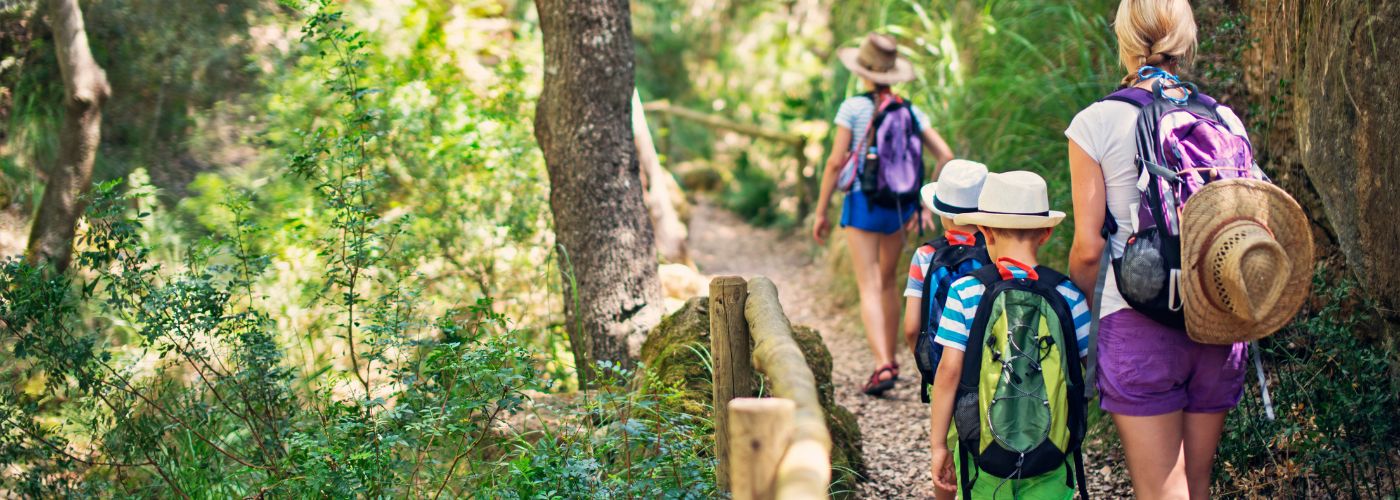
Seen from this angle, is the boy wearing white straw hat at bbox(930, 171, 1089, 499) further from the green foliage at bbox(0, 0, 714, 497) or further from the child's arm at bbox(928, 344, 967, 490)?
the green foliage at bbox(0, 0, 714, 497)

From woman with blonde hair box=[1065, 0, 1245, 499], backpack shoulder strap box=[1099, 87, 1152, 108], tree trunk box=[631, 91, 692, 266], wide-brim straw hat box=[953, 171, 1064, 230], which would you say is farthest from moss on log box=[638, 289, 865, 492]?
tree trunk box=[631, 91, 692, 266]

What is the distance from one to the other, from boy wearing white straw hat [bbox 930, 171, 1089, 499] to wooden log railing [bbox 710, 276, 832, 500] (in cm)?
50

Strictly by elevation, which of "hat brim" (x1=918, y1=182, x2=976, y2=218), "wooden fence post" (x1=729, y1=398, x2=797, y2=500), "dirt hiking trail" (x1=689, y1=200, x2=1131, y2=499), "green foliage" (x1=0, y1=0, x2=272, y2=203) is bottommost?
"dirt hiking trail" (x1=689, y1=200, x2=1131, y2=499)

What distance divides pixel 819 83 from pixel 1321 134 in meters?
7.98

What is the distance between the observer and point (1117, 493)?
13.6 feet

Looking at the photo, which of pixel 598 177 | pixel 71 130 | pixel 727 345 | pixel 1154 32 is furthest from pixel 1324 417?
pixel 71 130

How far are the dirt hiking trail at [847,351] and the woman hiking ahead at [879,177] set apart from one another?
0.96 feet

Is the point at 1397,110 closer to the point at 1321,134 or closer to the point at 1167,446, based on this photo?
the point at 1321,134

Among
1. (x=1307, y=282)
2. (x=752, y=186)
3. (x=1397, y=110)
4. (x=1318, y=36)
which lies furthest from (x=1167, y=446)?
(x=752, y=186)

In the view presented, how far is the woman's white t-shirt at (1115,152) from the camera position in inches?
105

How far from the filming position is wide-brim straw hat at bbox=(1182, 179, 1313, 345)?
8.04 feet

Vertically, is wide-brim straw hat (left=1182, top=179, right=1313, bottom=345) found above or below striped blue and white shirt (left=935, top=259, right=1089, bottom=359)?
above

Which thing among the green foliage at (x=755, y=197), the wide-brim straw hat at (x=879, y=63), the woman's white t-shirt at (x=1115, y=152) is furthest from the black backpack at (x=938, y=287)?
A: the green foliage at (x=755, y=197)

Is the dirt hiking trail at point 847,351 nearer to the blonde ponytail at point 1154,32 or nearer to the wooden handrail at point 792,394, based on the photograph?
the wooden handrail at point 792,394
